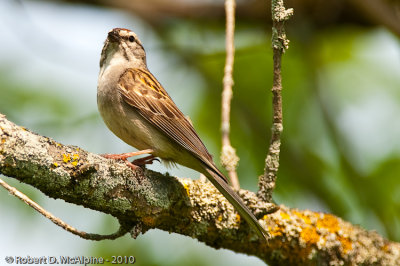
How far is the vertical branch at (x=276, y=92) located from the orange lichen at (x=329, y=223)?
0.66 meters

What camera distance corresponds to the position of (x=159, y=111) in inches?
222

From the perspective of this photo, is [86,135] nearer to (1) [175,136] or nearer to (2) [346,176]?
(1) [175,136]

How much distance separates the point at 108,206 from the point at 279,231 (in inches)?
64.7

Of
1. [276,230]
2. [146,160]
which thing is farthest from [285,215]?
[146,160]

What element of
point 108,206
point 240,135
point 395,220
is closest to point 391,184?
point 395,220

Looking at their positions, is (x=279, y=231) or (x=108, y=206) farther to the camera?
(x=279, y=231)

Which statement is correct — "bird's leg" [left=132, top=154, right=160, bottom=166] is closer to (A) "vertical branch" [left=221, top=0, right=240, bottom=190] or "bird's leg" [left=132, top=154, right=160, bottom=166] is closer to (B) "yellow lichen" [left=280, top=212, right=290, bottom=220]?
(A) "vertical branch" [left=221, top=0, right=240, bottom=190]

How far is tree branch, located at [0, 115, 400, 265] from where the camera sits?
355cm

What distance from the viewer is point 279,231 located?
15.8 ft

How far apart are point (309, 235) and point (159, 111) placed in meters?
1.94

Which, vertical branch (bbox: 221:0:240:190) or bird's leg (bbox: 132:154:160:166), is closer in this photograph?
bird's leg (bbox: 132:154:160:166)

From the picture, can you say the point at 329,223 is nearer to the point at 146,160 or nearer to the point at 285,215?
the point at 285,215

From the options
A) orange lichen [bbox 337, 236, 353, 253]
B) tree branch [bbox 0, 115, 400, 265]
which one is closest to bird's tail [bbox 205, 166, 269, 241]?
tree branch [bbox 0, 115, 400, 265]

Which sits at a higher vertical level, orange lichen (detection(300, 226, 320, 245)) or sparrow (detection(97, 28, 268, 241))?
sparrow (detection(97, 28, 268, 241))
